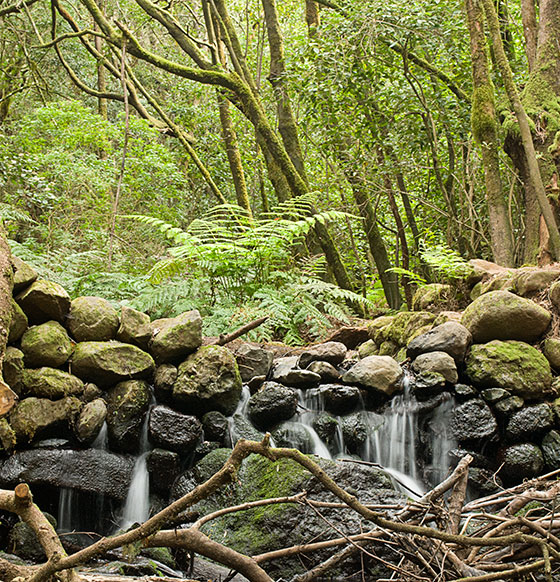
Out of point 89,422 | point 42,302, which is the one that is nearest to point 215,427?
point 89,422

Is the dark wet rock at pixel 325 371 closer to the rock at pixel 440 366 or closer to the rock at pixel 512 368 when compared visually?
the rock at pixel 440 366

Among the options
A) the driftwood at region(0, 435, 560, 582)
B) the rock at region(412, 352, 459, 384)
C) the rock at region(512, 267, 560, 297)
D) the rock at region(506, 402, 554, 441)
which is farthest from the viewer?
the rock at region(512, 267, 560, 297)

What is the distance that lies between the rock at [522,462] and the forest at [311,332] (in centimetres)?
1

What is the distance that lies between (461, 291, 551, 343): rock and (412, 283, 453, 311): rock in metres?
2.11

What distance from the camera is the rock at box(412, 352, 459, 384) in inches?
187

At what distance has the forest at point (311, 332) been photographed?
2.56 meters

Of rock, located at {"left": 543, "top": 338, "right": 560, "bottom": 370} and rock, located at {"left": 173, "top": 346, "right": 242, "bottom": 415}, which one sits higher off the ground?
rock, located at {"left": 173, "top": 346, "right": 242, "bottom": 415}

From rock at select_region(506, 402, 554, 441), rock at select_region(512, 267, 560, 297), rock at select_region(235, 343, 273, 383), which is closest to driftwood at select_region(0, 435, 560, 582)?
rock at select_region(506, 402, 554, 441)

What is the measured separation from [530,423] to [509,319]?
1.01 m

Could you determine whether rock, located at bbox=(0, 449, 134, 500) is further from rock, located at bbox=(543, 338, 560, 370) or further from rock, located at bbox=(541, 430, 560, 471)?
rock, located at bbox=(543, 338, 560, 370)

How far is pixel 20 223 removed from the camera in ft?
36.0

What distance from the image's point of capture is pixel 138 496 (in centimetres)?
409

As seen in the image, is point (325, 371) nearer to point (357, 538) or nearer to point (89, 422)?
point (89, 422)

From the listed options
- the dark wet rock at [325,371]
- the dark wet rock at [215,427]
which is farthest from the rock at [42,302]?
the dark wet rock at [325,371]
